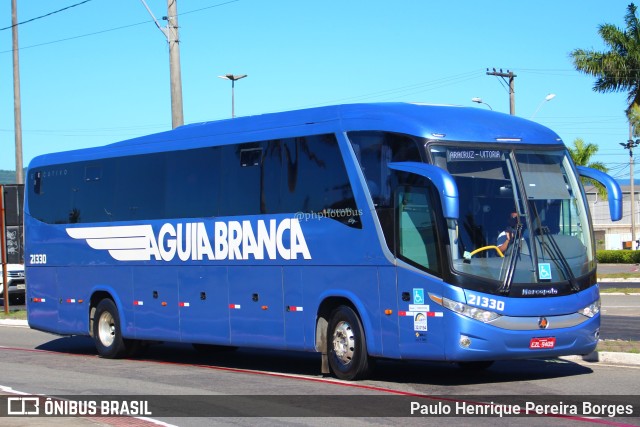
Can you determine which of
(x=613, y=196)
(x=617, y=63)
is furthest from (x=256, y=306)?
(x=617, y=63)

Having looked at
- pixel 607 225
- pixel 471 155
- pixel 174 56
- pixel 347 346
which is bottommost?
pixel 347 346

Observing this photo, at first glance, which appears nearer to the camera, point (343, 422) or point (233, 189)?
point (343, 422)

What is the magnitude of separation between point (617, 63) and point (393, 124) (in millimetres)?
35292

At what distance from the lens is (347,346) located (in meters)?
14.8

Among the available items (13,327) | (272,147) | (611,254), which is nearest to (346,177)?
(272,147)

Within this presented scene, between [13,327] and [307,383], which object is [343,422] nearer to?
[307,383]

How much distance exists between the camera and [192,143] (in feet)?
59.1

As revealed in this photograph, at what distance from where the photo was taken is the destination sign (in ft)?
45.0

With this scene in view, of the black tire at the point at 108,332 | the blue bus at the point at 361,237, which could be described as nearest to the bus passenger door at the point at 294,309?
the blue bus at the point at 361,237

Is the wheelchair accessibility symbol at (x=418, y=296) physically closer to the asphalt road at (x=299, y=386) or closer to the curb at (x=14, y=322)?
the asphalt road at (x=299, y=386)

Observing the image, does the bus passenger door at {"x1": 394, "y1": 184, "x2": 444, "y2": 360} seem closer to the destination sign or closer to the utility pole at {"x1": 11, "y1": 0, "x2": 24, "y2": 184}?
the destination sign

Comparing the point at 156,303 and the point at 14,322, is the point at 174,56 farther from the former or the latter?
the point at 14,322

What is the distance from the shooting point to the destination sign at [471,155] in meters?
13.7

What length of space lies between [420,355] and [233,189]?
15.5ft
